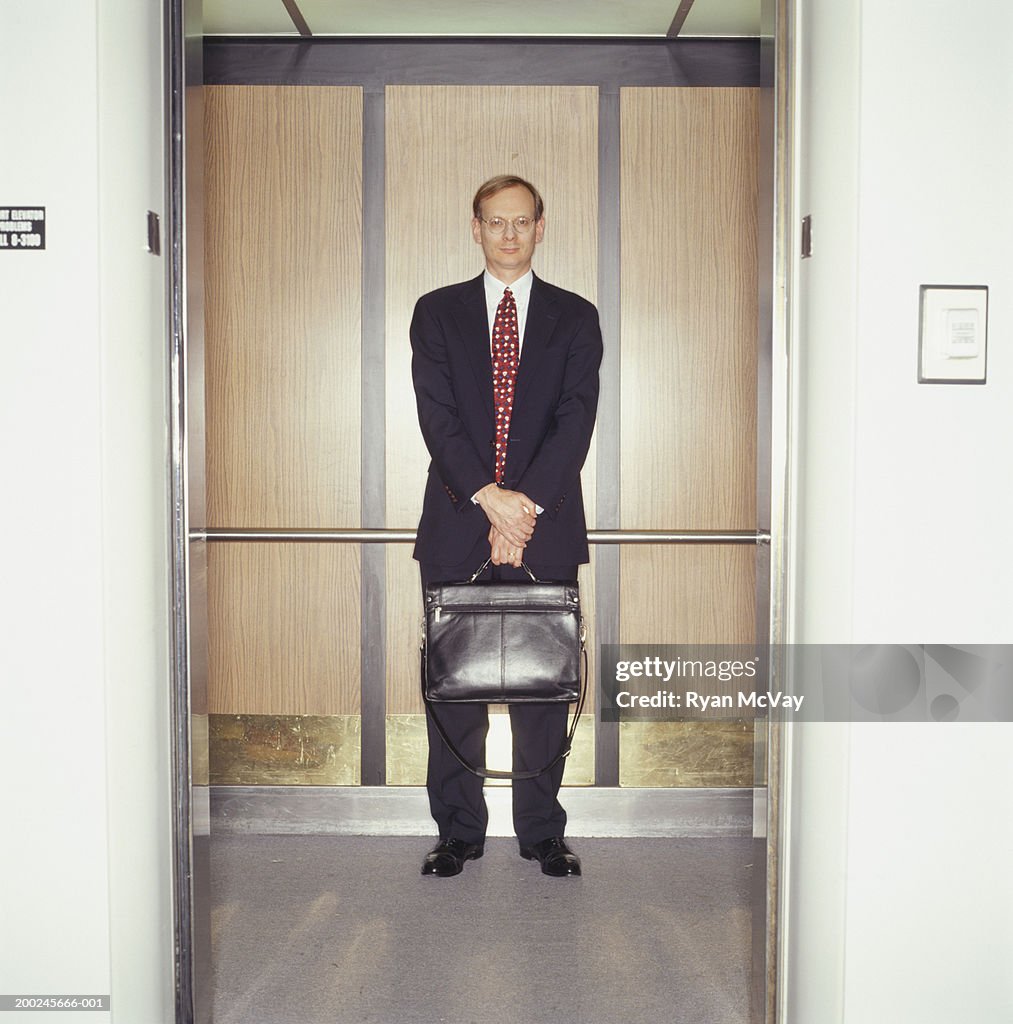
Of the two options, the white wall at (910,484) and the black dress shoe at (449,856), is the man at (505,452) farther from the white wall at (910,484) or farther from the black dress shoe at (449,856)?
the white wall at (910,484)

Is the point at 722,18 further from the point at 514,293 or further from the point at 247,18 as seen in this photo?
the point at 247,18

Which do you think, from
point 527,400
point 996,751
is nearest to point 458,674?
point 527,400

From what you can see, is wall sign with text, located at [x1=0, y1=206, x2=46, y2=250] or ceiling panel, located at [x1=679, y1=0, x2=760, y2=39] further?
ceiling panel, located at [x1=679, y1=0, x2=760, y2=39]

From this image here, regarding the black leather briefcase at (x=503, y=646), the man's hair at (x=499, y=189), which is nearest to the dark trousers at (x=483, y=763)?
the black leather briefcase at (x=503, y=646)

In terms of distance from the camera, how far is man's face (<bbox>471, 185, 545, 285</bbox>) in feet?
10.2

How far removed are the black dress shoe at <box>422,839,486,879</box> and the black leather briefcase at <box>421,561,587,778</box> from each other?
1.42ft

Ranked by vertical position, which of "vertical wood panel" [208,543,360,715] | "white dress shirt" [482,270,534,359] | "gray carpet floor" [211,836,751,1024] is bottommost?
"gray carpet floor" [211,836,751,1024]

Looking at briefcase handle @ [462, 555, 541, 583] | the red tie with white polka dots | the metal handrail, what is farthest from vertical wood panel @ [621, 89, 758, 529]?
briefcase handle @ [462, 555, 541, 583]

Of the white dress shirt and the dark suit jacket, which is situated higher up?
the white dress shirt

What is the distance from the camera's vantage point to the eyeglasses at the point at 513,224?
10.2 ft

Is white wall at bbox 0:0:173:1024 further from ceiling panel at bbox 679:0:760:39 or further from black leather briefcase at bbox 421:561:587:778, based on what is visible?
ceiling panel at bbox 679:0:760:39

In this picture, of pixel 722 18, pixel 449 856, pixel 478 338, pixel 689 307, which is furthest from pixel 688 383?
pixel 449 856

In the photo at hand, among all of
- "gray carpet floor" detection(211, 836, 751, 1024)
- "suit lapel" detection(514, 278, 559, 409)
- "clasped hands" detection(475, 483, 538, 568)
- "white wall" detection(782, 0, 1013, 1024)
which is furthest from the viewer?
"suit lapel" detection(514, 278, 559, 409)

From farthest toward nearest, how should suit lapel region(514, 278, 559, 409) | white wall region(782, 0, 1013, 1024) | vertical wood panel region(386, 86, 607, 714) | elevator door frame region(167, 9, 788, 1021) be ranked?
vertical wood panel region(386, 86, 607, 714) → suit lapel region(514, 278, 559, 409) → elevator door frame region(167, 9, 788, 1021) → white wall region(782, 0, 1013, 1024)
